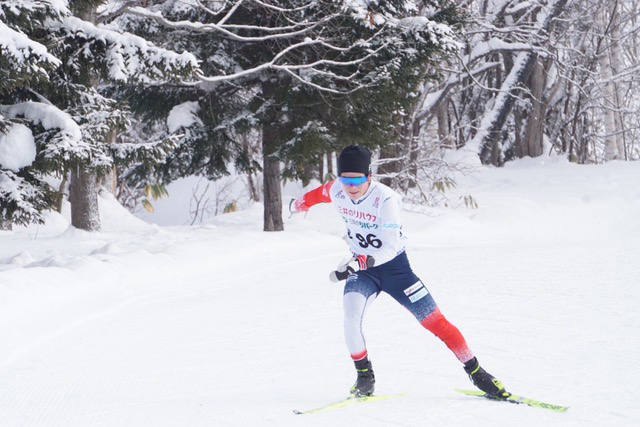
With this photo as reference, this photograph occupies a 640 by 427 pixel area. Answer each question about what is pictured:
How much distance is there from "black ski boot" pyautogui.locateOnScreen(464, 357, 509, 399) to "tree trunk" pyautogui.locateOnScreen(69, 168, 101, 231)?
1145cm

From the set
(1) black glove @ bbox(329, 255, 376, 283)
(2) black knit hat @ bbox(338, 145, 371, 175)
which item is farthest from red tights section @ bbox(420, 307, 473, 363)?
(2) black knit hat @ bbox(338, 145, 371, 175)

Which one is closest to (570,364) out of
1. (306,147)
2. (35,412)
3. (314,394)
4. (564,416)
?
(564,416)

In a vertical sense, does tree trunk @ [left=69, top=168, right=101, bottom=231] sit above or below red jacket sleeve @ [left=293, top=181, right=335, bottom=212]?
below

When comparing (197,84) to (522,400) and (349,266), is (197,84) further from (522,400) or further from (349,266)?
(522,400)

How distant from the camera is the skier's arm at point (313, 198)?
6.04 m

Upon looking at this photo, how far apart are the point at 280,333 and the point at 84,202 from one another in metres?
8.48

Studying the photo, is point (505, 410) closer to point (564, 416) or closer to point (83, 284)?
point (564, 416)

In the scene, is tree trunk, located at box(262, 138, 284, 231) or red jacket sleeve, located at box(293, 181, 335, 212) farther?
tree trunk, located at box(262, 138, 284, 231)

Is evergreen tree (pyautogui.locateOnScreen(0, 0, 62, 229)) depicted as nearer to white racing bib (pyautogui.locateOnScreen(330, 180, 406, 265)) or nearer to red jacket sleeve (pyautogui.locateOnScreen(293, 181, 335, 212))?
red jacket sleeve (pyautogui.locateOnScreen(293, 181, 335, 212))

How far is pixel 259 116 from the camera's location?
15.8 metres

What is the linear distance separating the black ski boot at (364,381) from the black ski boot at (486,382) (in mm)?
718

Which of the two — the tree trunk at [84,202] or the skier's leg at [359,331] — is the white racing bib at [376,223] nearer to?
the skier's leg at [359,331]

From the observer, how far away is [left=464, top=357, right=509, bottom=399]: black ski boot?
5.31 m

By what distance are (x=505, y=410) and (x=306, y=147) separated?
1040 cm
